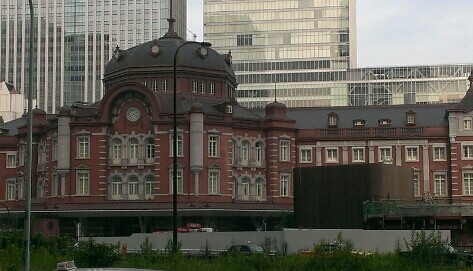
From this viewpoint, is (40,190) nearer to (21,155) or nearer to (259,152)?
(21,155)

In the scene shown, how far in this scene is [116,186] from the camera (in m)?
75.3

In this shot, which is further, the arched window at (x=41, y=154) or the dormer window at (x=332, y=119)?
the dormer window at (x=332, y=119)

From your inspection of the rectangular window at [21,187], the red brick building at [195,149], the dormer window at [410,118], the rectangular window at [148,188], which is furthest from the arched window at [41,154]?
the dormer window at [410,118]

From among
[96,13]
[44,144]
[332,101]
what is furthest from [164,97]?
[96,13]

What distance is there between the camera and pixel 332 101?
141 meters

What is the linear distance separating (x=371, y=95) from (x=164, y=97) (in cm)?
7161

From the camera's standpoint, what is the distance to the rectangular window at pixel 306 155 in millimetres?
81938

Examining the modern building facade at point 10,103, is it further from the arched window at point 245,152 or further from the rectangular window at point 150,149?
the arched window at point 245,152

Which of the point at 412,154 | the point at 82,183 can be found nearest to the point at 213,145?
the point at 82,183

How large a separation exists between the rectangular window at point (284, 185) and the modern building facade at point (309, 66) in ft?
199

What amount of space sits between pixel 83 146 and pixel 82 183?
3.11m

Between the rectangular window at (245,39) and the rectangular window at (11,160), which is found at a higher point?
the rectangular window at (245,39)

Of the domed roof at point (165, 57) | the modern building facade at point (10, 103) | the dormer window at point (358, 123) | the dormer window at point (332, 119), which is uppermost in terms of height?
the modern building facade at point (10, 103)

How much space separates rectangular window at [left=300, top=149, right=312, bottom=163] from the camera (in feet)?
269
